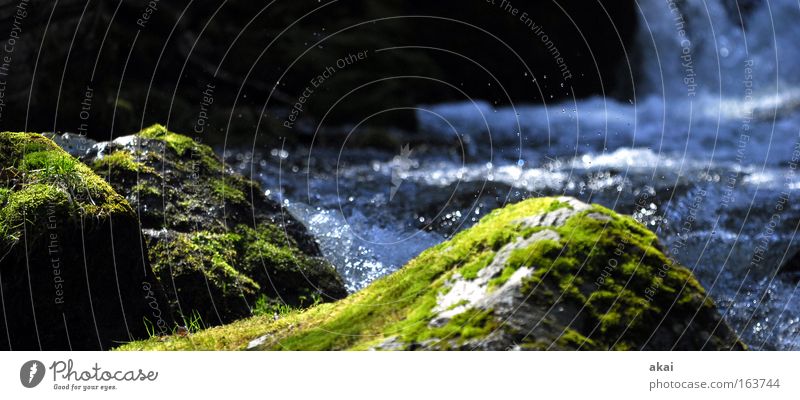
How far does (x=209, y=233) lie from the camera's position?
8367mm

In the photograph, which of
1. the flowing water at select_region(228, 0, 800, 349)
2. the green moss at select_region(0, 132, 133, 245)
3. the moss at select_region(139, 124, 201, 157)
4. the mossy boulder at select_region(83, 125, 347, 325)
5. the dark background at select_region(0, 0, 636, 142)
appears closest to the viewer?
the green moss at select_region(0, 132, 133, 245)

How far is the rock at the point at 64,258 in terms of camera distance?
648 cm

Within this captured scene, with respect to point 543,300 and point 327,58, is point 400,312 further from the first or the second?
point 327,58

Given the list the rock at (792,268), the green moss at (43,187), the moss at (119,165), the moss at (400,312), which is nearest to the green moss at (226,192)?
the moss at (119,165)

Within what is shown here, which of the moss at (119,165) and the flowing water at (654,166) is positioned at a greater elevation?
the moss at (119,165)

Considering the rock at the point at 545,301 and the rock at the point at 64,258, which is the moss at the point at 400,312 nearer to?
the rock at the point at 545,301

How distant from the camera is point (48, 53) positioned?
38.5 ft

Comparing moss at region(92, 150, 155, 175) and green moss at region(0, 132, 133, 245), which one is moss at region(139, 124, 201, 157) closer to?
moss at region(92, 150, 155, 175)

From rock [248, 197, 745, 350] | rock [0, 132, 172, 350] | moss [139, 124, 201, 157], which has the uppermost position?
moss [139, 124, 201, 157]

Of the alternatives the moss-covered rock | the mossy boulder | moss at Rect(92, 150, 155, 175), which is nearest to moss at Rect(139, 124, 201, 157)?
the mossy boulder

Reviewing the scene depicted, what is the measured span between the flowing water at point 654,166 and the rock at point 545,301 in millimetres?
3992

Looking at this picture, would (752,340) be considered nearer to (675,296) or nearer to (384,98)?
(675,296)

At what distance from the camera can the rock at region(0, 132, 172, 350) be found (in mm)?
6484

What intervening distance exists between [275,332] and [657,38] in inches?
751
